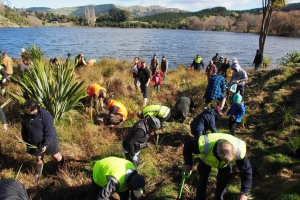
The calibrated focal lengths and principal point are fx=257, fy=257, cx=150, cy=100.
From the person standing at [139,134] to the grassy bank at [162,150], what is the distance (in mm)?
755

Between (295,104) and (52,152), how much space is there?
22.7ft

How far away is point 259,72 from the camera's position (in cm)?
1241

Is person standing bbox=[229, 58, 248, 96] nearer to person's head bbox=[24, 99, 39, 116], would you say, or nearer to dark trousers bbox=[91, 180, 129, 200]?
dark trousers bbox=[91, 180, 129, 200]

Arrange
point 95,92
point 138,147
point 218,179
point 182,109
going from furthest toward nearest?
1. point 95,92
2. point 182,109
3. point 138,147
4. point 218,179

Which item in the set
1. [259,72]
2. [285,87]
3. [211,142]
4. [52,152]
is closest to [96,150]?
[52,152]

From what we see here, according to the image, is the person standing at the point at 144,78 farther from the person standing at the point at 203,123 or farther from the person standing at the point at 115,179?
the person standing at the point at 115,179

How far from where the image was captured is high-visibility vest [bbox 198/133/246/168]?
10.6 feet

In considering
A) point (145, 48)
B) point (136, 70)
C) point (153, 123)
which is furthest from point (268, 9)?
point (145, 48)

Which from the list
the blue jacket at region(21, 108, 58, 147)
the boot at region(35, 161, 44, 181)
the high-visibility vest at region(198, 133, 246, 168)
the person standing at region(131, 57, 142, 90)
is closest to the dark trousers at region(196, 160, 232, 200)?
the high-visibility vest at region(198, 133, 246, 168)

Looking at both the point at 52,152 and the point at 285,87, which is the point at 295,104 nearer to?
→ the point at 285,87

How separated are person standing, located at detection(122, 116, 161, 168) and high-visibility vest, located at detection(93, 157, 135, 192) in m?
0.89

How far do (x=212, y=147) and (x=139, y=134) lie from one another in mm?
1352

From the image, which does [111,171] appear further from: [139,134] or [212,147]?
[212,147]

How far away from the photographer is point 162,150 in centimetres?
594
